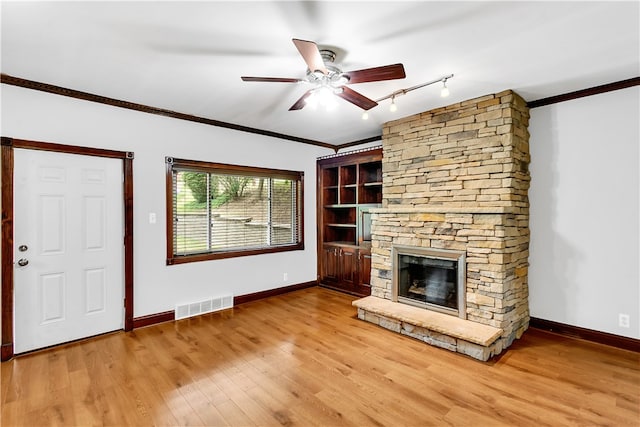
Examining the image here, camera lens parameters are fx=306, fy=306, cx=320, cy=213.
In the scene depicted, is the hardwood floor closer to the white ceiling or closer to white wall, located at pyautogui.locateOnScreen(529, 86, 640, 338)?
white wall, located at pyautogui.locateOnScreen(529, 86, 640, 338)

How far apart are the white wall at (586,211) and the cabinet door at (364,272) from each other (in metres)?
2.09

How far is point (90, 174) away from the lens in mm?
3346

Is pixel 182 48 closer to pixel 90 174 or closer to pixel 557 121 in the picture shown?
pixel 90 174

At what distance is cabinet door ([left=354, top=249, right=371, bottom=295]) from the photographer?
15.7 feet

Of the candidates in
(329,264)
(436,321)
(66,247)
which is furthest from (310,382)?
(329,264)

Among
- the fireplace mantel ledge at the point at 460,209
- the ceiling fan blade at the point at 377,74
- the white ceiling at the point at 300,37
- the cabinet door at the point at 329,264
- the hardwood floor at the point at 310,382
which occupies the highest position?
the white ceiling at the point at 300,37

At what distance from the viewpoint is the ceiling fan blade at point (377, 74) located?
208cm

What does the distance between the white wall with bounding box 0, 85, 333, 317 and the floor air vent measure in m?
0.08

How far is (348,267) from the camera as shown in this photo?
5.11 m

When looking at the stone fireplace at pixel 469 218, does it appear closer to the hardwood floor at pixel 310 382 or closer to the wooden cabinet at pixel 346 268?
the hardwood floor at pixel 310 382

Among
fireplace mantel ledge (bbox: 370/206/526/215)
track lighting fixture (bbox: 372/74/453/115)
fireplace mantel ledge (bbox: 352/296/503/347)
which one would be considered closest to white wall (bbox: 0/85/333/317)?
fireplace mantel ledge (bbox: 352/296/503/347)

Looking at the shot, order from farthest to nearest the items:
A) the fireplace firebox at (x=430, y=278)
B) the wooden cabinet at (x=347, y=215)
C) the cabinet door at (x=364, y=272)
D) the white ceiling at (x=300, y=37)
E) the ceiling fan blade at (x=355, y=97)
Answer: the wooden cabinet at (x=347, y=215) < the cabinet door at (x=364, y=272) < the fireplace firebox at (x=430, y=278) < the ceiling fan blade at (x=355, y=97) < the white ceiling at (x=300, y=37)

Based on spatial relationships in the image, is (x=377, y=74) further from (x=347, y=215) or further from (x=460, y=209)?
(x=347, y=215)

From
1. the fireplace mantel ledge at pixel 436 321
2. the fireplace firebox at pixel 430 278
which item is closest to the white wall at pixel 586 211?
the fireplace firebox at pixel 430 278
